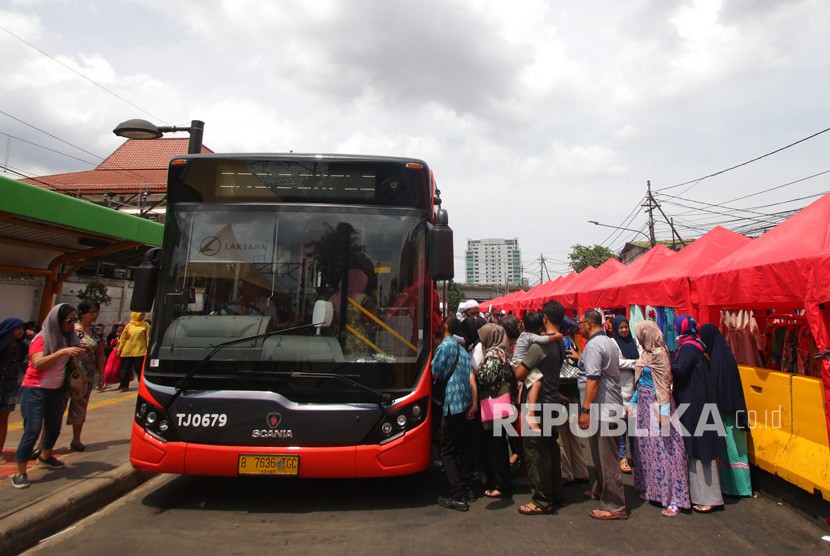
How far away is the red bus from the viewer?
13.5 ft

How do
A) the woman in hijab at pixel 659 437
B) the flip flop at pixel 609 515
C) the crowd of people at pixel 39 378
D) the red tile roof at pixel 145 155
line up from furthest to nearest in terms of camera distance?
the red tile roof at pixel 145 155 → the crowd of people at pixel 39 378 → the woman in hijab at pixel 659 437 → the flip flop at pixel 609 515

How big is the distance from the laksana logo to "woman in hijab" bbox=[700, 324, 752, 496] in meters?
3.89

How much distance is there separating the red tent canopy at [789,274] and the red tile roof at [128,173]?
87.2 feet

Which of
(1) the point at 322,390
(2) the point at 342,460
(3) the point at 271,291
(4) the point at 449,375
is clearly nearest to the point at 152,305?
(3) the point at 271,291

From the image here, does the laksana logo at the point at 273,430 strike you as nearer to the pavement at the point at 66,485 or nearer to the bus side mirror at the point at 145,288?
the bus side mirror at the point at 145,288

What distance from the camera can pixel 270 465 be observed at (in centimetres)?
405

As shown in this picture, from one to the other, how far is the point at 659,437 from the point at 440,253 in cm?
260

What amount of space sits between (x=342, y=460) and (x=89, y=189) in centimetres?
2955

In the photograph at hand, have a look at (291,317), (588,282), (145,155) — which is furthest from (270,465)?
(145,155)

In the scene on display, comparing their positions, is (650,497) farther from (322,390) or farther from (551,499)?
(322,390)

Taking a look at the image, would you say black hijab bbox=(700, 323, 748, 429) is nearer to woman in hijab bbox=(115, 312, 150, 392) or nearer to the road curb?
the road curb

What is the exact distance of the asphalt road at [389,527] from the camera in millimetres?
3666

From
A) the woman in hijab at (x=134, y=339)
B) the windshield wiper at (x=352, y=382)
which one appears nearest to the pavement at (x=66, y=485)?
the windshield wiper at (x=352, y=382)

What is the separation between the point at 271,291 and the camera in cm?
432
